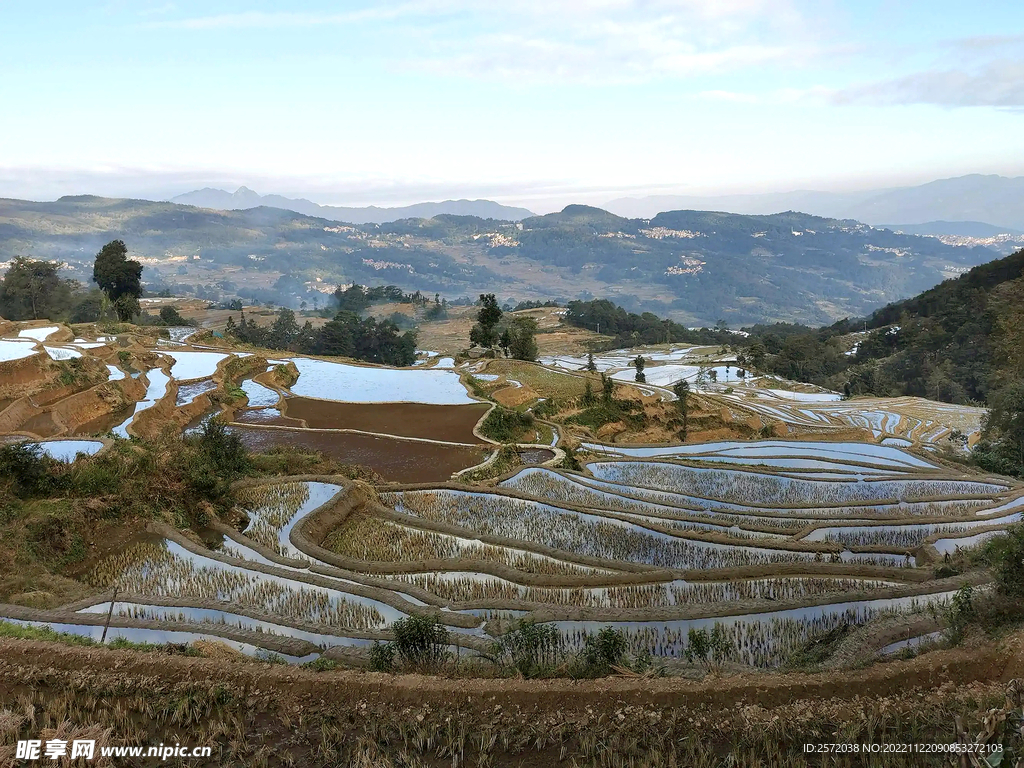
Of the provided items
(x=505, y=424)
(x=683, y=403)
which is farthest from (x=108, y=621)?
(x=683, y=403)

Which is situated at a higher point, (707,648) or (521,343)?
(707,648)

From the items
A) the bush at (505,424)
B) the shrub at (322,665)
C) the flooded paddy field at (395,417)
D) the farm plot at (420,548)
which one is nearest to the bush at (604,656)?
the shrub at (322,665)

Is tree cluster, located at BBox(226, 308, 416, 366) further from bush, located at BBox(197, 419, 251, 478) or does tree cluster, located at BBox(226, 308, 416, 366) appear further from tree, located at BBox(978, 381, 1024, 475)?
tree, located at BBox(978, 381, 1024, 475)

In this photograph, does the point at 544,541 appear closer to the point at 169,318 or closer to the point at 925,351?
the point at 169,318

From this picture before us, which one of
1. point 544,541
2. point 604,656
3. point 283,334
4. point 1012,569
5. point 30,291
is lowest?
point 283,334

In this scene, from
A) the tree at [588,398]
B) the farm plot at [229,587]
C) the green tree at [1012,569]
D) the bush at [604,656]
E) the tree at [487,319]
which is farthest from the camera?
the tree at [487,319]

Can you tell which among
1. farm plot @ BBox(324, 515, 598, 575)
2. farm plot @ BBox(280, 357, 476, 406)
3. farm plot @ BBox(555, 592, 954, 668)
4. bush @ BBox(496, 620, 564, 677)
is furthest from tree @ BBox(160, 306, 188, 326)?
farm plot @ BBox(555, 592, 954, 668)

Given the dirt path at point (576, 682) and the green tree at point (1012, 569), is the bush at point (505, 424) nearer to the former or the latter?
the green tree at point (1012, 569)
